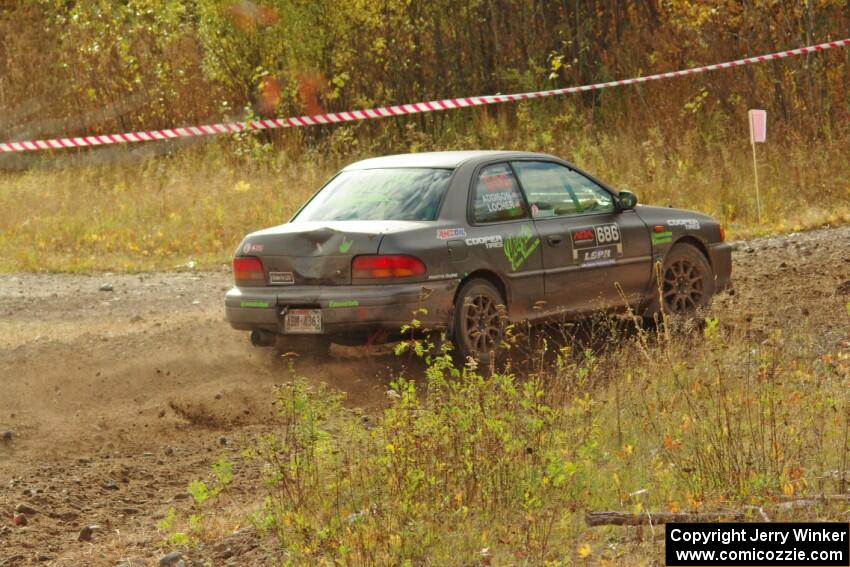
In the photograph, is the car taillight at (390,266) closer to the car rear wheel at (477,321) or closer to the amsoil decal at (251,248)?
the car rear wheel at (477,321)

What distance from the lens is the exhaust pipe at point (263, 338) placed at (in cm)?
984

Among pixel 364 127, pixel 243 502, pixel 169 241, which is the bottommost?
pixel 243 502

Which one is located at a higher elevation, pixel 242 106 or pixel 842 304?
pixel 242 106

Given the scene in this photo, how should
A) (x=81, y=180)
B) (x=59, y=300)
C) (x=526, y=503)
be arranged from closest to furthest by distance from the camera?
(x=526, y=503) → (x=59, y=300) → (x=81, y=180)

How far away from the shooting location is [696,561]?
5062mm

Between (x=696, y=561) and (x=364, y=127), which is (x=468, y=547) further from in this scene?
Answer: (x=364, y=127)

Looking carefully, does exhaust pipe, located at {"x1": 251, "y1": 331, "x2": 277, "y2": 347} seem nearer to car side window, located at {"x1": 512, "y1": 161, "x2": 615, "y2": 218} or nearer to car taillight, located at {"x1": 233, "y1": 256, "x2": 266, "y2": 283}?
car taillight, located at {"x1": 233, "y1": 256, "x2": 266, "y2": 283}

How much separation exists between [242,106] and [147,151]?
1824 millimetres

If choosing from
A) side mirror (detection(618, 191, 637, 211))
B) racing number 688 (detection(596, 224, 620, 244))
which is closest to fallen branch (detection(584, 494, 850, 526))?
racing number 688 (detection(596, 224, 620, 244))

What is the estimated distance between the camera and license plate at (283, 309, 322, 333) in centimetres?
920

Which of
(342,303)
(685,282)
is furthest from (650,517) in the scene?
(685,282)

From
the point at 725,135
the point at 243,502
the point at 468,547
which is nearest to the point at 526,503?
the point at 468,547

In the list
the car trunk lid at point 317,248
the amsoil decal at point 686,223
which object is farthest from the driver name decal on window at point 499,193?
the amsoil decal at point 686,223

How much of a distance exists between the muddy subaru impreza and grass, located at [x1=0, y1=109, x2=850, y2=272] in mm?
6032
